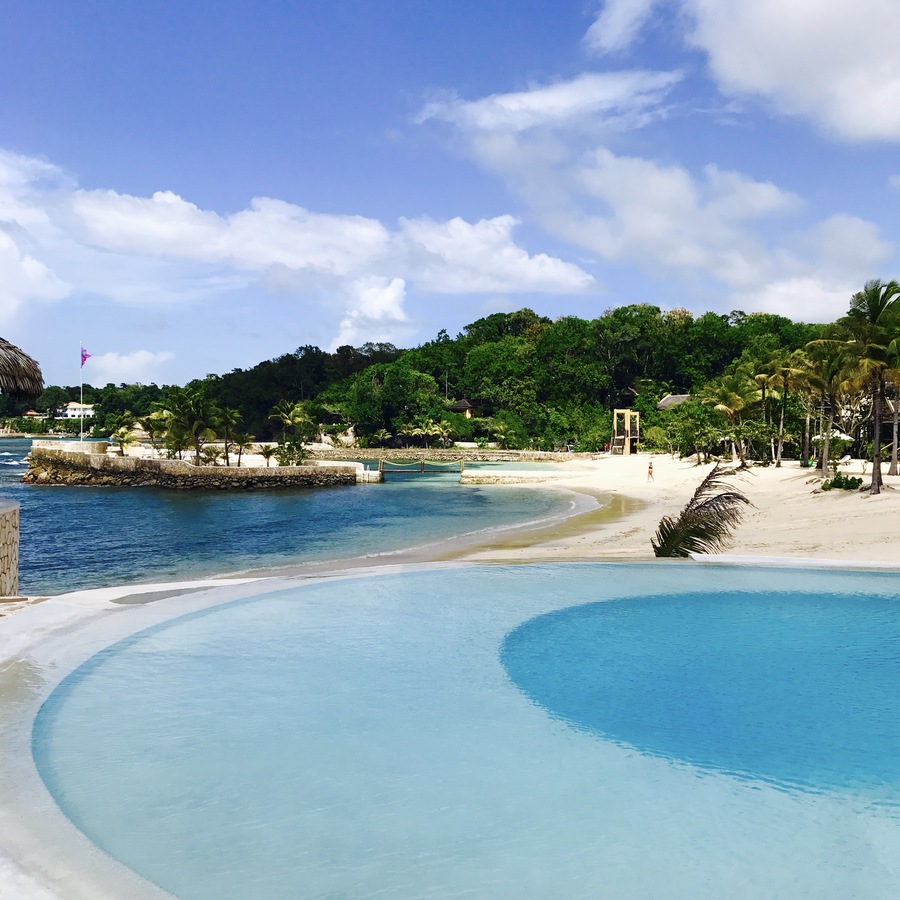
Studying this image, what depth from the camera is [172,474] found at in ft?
184

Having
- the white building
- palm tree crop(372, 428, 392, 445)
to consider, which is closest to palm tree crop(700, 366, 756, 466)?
palm tree crop(372, 428, 392, 445)

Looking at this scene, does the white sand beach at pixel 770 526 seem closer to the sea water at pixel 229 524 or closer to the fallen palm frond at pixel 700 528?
the fallen palm frond at pixel 700 528

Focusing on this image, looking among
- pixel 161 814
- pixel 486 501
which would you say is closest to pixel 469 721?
pixel 161 814

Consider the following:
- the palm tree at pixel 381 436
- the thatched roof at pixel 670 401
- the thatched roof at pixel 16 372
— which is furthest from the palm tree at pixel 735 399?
the palm tree at pixel 381 436

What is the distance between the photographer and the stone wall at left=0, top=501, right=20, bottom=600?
13055 mm

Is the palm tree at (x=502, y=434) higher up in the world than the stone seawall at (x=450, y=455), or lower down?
higher up

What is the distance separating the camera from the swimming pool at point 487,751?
17.4ft

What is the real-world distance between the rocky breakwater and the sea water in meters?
2.38

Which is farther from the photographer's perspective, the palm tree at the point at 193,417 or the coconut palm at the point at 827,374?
the palm tree at the point at 193,417

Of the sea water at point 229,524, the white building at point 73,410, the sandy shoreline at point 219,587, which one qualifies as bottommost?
the sea water at point 229,524

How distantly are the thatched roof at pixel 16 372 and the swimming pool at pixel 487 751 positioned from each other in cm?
662

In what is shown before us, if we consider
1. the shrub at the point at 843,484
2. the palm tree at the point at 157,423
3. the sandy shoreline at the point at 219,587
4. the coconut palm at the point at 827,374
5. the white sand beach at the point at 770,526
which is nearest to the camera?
the sandy shoreline at the point at 219,587

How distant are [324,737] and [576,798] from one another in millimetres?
2413

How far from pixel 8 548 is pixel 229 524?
71.2 ft
